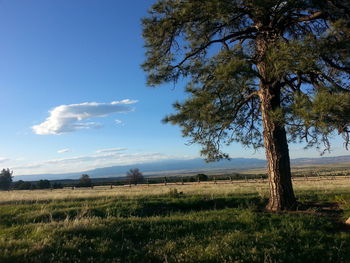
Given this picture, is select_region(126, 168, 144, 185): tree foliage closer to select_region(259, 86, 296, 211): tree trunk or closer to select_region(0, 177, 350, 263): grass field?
select_region(259, 86, 296, 211): tree trunk

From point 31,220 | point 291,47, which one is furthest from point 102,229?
point 291,47

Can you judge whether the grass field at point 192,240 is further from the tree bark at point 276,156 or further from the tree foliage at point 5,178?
the tree foliage at point 5,178

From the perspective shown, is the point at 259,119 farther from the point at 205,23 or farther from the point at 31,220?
the point at 31,220

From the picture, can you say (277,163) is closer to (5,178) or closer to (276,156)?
(276,156)

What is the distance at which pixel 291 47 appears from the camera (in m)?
7.31

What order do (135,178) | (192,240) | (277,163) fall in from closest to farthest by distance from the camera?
(192,240) → (277,163) → (135,178)

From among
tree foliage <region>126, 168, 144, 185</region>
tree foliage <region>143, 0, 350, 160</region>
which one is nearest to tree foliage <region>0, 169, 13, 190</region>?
tree foliage <region>126, 168, 144, 185</region>

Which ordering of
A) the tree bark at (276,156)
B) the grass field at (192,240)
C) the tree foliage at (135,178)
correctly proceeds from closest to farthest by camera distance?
the grass field at (192,240), the tree bark at (276,156), the tree foliage at (135,178)

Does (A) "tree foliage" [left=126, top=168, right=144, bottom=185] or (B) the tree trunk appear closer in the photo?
(B) the tree trunk

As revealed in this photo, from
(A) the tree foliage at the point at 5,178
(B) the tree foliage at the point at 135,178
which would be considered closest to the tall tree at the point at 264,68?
(B) the tree foliage at the point at 135,178

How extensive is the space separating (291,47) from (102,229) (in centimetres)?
614

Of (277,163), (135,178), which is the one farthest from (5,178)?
(277,163)

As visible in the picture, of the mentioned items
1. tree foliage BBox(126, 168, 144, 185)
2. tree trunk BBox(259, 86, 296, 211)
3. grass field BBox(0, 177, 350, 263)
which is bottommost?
tree foliage BBox(126, 168, 144, 185)

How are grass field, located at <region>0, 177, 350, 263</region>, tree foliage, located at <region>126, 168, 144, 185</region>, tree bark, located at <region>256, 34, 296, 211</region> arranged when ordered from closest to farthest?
grass field, located at <region>0, 177, 350, 263</region> → tree bark, located at <region>256, 34, 296, 211</region> → tree foliage, located at <region>126, 168, 144, 185</region>
